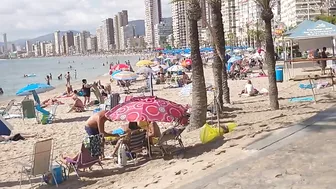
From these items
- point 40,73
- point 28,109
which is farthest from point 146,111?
point 40,73

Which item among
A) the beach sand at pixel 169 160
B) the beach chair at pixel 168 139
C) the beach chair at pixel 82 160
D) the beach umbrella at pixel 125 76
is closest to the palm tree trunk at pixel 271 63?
the beach sand at pixel 169 160

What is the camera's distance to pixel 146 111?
23.6ft

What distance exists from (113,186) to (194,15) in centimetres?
422

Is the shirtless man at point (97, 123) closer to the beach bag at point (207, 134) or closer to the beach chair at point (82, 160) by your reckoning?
the beach chair at point (82, 160)

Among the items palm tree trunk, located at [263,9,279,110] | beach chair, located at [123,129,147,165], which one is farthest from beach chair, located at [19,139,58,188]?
palm tree trunk, located at [263,9,279,110]

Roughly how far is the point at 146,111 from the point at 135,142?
2.40ft

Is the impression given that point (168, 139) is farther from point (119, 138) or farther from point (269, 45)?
point (269, 45)

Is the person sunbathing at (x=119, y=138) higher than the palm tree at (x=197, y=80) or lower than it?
lower

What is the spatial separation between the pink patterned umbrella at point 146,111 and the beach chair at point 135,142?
19.0 inches

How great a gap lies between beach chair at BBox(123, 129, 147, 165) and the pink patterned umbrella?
Answer: 483 millimetres

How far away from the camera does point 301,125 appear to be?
7406mm

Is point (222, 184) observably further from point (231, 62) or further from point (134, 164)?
point (231, 62)

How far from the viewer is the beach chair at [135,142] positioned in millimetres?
7594

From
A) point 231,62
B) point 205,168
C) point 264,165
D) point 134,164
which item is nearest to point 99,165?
point 134,164
